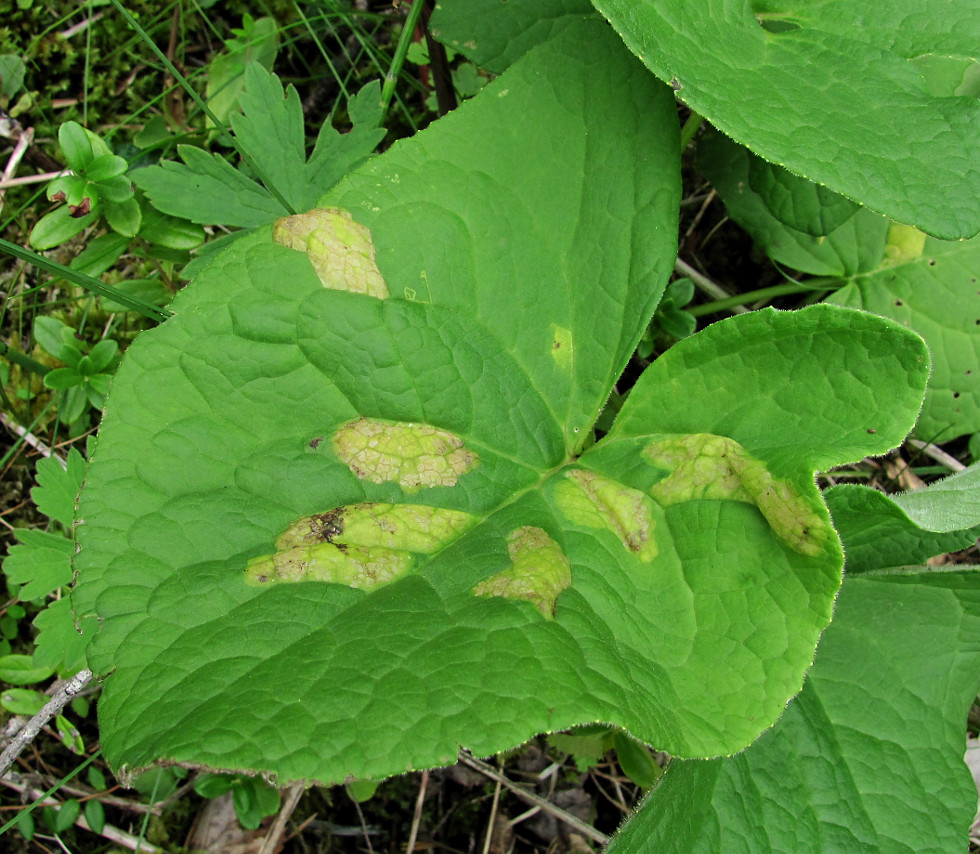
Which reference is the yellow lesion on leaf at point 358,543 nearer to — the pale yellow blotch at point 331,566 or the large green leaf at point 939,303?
the pale yellow blotch at point 331,566

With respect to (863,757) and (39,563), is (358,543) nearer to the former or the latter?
(39,563)

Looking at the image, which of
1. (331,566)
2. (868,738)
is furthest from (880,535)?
(331,566)

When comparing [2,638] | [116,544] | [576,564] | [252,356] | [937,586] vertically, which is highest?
[252,356]

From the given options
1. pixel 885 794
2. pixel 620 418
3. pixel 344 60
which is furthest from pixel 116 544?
pixel 344 60

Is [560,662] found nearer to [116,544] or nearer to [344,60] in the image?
[116,544]

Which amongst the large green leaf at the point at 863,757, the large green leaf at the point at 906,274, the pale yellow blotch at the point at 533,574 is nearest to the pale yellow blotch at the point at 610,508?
the pale yellow blotch at the point at 533,574

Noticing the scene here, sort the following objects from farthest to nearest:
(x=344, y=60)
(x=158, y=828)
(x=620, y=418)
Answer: (x=344, y=60) < (x=158, y=828) < (x=620, y=418)

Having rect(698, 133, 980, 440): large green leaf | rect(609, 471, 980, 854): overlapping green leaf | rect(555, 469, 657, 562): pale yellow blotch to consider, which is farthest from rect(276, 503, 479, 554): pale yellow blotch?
rect(698, 133, 980, 440): large green leaf
